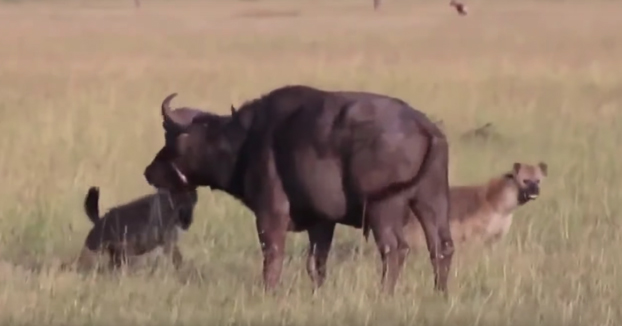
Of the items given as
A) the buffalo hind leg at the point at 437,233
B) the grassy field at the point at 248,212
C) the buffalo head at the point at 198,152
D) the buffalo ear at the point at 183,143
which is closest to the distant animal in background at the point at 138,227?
the grassy field at the point at 248,212

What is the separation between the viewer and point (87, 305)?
266 inches

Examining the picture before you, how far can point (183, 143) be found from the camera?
7750 millimetres

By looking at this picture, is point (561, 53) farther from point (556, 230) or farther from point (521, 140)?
point (556, 230)

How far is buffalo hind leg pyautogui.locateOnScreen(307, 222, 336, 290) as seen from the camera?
7539mm

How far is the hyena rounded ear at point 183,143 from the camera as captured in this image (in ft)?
25.4

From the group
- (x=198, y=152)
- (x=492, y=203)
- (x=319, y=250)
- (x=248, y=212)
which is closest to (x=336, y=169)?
(x=319, y=250)

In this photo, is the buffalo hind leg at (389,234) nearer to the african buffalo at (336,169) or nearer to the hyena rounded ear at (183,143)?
the african buffalo at (336,169)

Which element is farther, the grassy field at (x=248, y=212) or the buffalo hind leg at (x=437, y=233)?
the buffalo hind leg at (x=437, y=233)

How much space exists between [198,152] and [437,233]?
1.44 m

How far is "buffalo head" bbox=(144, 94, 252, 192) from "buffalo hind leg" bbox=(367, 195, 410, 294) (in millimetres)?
937

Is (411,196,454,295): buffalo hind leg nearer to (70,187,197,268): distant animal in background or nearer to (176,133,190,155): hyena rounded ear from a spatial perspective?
(176,133,190,155): hyena rounded ear

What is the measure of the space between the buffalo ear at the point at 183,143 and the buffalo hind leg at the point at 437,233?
1.37m

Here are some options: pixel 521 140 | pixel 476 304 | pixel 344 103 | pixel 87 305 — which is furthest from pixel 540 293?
pixel 521 140

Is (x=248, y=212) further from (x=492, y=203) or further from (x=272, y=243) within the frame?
(x=272, y=243)
